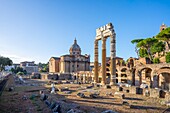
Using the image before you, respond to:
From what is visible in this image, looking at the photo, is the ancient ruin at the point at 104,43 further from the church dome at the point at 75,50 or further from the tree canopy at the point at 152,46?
the church dome at the point at 75,50

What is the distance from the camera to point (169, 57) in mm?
33000

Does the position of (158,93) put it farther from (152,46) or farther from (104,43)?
(152,46)

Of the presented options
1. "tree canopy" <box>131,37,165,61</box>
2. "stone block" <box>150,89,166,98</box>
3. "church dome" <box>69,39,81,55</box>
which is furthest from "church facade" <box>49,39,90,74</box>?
"stone block" <box>150,89,166,98</box>

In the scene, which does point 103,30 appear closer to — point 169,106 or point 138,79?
point 138,79

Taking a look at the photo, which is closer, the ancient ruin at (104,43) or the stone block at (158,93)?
the stone block at (158,93)

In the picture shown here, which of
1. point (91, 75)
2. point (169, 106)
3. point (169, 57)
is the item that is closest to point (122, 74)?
point (91, 75)

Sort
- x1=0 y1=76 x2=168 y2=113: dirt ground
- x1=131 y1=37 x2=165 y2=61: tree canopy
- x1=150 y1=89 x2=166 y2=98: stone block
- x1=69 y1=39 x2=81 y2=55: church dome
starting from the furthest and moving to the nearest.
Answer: x1=69 y1=39 x2=81 y2=55: church dome
x1=131 y1=37 x2=165 y2=61: tree canopy
x1=150 y1=89 x2=166 y2=98: stone block
x1=0 y1=76 x2=168 y2=113: dirt ground

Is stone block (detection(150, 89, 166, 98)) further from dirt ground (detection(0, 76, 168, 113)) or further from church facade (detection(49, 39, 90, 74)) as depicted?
church facade (detection(49, 39, 90, 74))

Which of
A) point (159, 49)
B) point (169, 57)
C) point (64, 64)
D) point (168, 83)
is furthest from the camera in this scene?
point (64, 64)

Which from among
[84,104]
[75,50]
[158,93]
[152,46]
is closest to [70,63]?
[75,50]

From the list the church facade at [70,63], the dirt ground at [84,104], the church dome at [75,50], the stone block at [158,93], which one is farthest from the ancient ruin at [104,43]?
the church dome at [75,50]

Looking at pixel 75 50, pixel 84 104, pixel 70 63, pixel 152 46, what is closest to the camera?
pixel 84 104

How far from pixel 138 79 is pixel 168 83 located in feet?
15.3

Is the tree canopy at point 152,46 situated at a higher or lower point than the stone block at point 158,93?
higher
